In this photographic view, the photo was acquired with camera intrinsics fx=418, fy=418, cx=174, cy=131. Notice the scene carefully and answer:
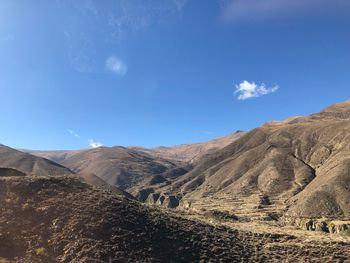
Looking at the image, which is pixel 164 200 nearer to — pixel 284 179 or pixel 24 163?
pixel 284 179

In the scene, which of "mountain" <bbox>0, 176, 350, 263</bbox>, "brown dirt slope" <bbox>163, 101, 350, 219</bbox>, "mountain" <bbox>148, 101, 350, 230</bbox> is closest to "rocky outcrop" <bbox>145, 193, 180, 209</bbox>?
"mountain" <bbox>148, 101, 350, 230</bbox>

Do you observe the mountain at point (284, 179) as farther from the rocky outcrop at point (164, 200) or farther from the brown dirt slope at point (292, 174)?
the rocky outcrop at point (164, 200)

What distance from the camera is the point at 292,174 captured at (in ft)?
351

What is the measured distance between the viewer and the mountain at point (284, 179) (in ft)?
244

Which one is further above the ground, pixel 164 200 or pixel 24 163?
pixel 24 163

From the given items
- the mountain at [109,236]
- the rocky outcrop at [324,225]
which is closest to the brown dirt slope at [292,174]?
the rocky outcrop at [324,225]

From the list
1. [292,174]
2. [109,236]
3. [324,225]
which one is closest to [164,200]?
[292,174]

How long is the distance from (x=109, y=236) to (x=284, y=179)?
81500mm

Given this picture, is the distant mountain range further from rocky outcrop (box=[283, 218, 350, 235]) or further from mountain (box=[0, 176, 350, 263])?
mountain (box=[0, 176, 350, 263])

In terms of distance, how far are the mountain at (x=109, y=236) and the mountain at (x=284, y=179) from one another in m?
36.4

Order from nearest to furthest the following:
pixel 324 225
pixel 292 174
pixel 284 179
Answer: pixel 324 225, pixel 284 179, pixel 292 174

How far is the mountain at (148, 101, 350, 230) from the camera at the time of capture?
7444 centimetres

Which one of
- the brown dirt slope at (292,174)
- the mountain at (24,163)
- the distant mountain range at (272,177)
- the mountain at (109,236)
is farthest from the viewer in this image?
the mountain at (24,163)

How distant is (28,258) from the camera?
27406 millimetres
